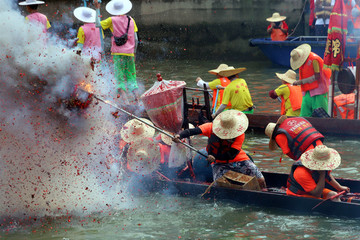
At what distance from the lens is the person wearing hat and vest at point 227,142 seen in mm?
7328

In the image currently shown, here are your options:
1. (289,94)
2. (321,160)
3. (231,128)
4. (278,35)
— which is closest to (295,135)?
(321,160)

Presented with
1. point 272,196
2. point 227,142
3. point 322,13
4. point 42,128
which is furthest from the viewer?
point 322,13

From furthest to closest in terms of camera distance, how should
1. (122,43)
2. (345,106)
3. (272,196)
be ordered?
(122,43)
(345,106)
(272,196)

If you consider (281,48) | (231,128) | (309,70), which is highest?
(309,70)

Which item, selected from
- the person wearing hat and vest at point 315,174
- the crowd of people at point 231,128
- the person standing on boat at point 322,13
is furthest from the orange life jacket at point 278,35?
the person wearing hat and vest at point 315,174

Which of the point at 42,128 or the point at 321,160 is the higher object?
the point at 42,128

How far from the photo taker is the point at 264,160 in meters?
9.57

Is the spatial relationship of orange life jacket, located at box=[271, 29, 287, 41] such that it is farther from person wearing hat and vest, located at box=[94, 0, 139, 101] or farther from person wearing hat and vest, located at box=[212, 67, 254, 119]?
person wearing hat and vest, located at box=[212, 67, 254, 119]

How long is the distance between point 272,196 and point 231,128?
3.11 ft

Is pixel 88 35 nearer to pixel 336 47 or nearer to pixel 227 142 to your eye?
pixel 336 47

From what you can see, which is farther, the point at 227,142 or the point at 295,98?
the point at 295,98

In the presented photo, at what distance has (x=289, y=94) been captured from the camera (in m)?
10.6

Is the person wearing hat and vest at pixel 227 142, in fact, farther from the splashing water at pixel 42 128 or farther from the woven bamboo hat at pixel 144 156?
the splashing water at pixel 42 128

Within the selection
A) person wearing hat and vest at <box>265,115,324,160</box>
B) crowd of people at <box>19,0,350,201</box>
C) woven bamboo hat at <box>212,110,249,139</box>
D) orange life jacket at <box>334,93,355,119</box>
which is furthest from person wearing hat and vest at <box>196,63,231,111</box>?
person wearing hat and vest at <box>265,115,324,160</box>
